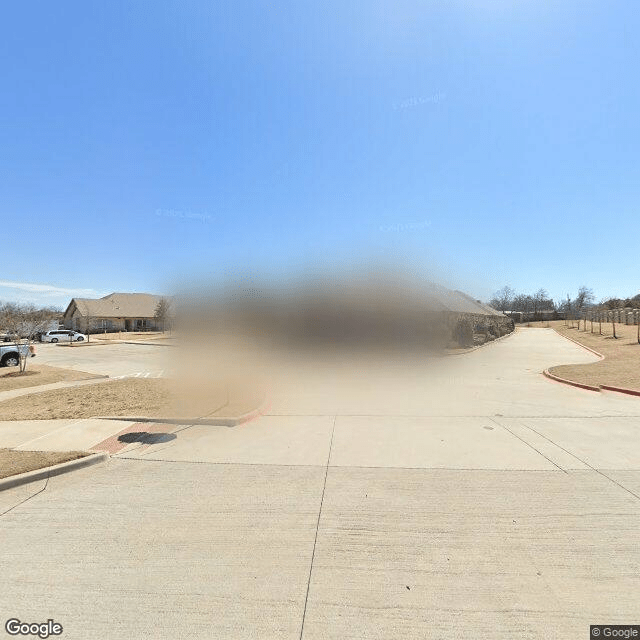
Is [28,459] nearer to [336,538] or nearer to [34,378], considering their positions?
[336,538]

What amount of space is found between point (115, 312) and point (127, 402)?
51.7 meters

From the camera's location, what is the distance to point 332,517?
3.64 meters

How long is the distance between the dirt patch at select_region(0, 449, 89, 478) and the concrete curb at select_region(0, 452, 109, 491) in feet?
0.35

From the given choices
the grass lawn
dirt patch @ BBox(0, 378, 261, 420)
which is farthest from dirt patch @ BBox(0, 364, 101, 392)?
dirt patch @ BBox(0, 378, 261, 420)

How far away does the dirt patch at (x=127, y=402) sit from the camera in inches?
308

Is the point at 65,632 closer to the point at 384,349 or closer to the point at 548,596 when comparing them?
the point at 548,596

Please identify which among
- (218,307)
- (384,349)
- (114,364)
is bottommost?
(114,364)

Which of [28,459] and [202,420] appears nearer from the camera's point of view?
[28,459]

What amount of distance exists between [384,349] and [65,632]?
1182 centimetres

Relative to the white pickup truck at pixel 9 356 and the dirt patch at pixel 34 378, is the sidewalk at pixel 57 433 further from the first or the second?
the white pickup truck at pixel 9 356

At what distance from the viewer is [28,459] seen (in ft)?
16.3

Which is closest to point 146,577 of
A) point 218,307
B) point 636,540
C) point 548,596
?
point 548,596

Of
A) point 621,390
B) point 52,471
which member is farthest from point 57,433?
point 621,390

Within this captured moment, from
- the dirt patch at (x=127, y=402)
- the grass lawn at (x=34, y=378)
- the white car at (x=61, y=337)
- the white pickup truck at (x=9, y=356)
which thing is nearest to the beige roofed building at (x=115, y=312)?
the white car at (x=61, y=337)
